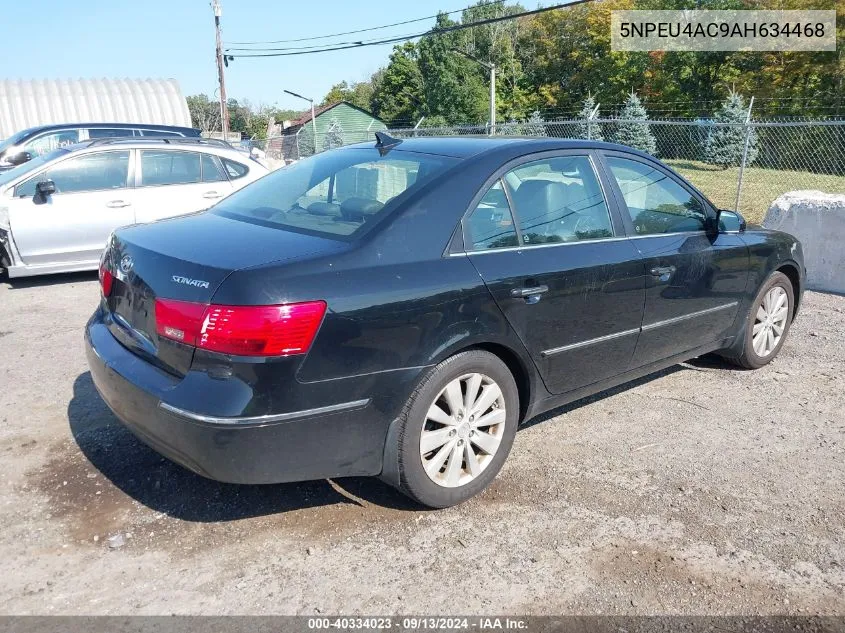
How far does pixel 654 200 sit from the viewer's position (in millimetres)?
4414

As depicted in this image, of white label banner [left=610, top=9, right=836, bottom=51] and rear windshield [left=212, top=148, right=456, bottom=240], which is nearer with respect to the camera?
rear windshield [left=212, top=148, right=456, bottom=240]

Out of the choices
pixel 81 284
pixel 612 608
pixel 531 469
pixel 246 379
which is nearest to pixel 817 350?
pixel 531 469

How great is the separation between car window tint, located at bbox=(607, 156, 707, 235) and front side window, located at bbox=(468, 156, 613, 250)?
Result: 0.84 ft

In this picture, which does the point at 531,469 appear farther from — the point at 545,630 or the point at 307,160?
the point at 307,160

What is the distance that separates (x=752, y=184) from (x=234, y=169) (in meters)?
16.5

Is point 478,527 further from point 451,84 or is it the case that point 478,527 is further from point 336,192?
point 451,84

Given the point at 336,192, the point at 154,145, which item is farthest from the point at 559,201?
the point at 154,145

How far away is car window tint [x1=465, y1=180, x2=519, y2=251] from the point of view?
3.36 meters

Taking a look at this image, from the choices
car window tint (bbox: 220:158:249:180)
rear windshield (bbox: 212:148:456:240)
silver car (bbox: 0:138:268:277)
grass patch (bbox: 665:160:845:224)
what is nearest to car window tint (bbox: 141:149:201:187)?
silver car (bbox: 0:138:268:277)

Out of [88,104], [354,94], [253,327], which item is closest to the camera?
[253,327]

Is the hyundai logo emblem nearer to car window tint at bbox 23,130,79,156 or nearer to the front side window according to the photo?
the front side window

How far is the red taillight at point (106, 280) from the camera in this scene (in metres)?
3.47

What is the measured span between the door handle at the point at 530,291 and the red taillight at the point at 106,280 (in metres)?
1.91

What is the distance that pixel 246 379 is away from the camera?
107 inches
